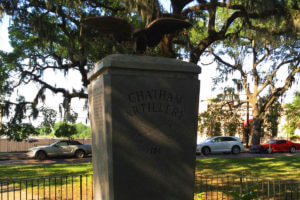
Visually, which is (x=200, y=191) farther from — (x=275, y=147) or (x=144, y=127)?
(x=275, y=147)

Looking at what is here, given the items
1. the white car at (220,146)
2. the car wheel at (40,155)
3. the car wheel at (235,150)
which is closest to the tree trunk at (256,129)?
the white car at (220,146)

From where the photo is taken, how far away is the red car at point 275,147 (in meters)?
25.2

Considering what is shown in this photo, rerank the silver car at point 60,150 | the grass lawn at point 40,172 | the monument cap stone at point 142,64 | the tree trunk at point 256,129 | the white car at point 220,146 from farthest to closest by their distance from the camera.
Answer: the tree trunk at point 256,129 → the white car at point 220,146 → the silver car at point 60,150 → the grass lawn at point 40,172 → the monument cap stone at point 142,64

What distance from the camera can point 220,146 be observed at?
24.0 meters

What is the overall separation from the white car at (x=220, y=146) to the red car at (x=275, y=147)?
1668 millimetres

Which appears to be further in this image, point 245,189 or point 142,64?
point 245,189

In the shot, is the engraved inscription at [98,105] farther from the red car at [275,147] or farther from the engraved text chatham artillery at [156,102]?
the red car at [275,147]

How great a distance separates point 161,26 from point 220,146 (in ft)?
70.2

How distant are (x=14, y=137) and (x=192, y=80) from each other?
20.4 m

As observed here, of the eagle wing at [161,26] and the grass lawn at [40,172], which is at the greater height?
the eagle wing at [161,26]

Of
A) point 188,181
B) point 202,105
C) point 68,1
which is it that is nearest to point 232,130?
point 202,105

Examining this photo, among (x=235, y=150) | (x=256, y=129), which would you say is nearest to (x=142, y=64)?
(x=235, y=150)

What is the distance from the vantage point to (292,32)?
10.7 metres

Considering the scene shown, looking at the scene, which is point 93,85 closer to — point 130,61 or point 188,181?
point 130,61
